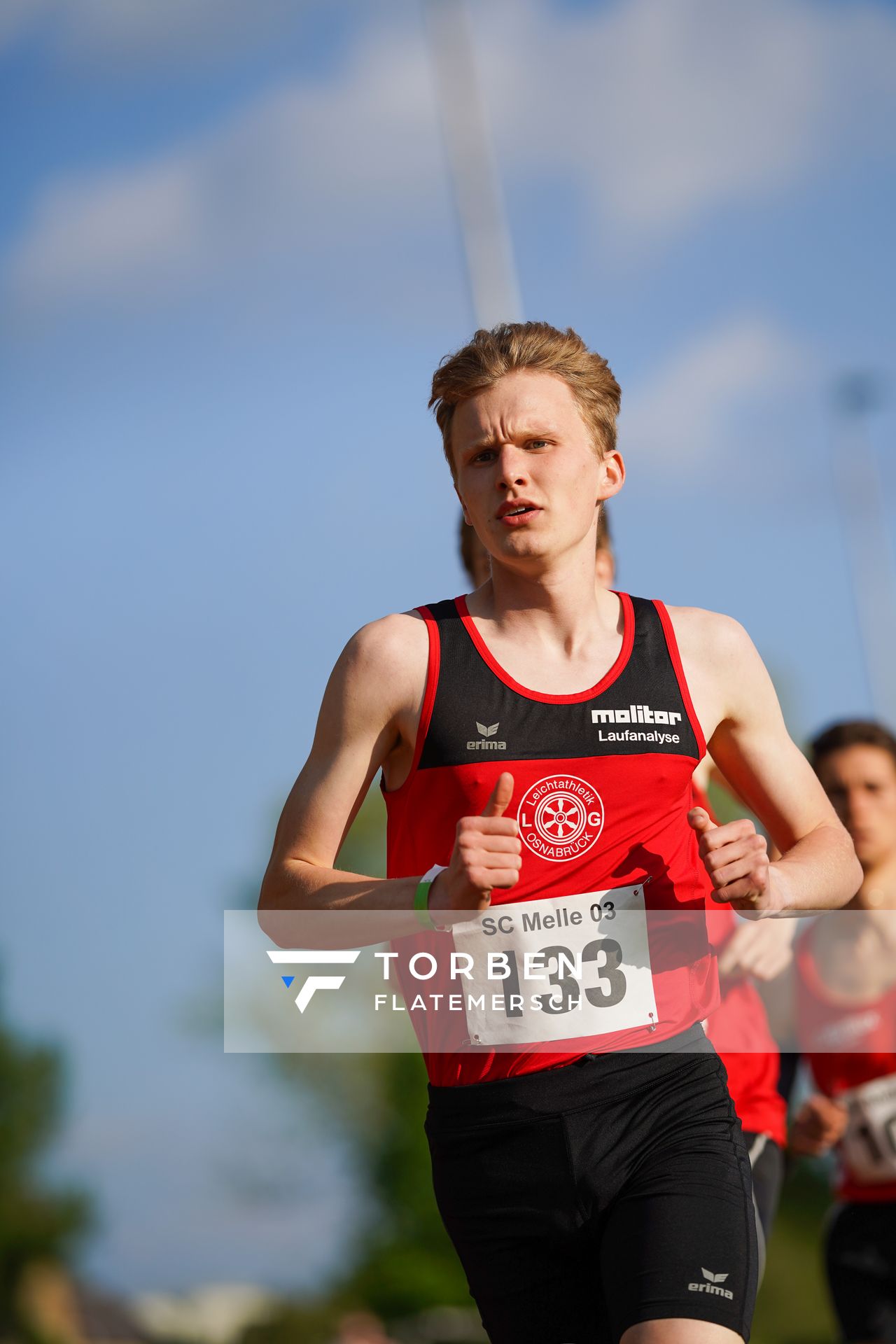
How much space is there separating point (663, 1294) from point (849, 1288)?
389 centimetres

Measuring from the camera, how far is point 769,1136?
15.4ft

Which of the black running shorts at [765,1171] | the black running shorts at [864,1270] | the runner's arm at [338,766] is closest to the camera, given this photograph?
the runner's arm at [338,766]

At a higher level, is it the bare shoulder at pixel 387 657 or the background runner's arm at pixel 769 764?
the bare shoulder at pixel 387 657

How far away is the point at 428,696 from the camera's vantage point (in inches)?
145

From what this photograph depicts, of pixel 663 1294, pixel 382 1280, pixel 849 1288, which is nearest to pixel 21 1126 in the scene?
pixel 382 1280

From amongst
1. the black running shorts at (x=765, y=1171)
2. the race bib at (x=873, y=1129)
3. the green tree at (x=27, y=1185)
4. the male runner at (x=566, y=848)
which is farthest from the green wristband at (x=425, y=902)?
the green tree at (x=27, y=1185)

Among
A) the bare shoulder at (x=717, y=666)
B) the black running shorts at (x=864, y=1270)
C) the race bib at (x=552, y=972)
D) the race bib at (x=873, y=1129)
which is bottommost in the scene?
the black running shorts at (x=864, y=1270)

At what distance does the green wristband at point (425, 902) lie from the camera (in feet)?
11.3

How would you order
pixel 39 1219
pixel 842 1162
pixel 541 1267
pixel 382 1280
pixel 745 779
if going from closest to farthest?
pixel 541 1267 → pixel 745 779 → pixel 842 1162 → pixel 382 1280 → pixel 39 1219

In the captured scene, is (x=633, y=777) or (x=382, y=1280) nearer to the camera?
(x=633, y=777)

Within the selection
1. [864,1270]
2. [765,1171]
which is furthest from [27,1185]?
[765,1171]

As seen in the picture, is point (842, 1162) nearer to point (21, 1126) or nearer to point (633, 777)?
point (633, 777)

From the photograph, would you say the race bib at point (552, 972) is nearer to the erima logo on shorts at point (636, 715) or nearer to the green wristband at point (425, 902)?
the green wristband at point (425, 902)

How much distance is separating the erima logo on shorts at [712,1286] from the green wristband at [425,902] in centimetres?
94
